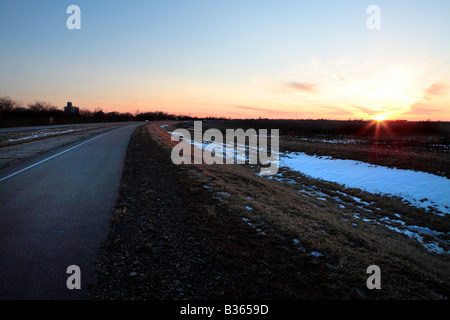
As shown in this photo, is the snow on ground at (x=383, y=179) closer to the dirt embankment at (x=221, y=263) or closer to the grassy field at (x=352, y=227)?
the grassy field at (x=352, y=227)

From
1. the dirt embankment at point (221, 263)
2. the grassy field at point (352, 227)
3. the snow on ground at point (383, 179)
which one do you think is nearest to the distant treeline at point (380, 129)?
the snow on ground at point (383, 179)

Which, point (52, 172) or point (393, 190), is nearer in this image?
point (52, 172)

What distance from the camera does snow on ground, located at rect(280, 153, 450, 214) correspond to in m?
10.9

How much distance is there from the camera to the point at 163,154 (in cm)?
1548

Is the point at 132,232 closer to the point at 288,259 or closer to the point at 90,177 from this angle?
the point at 288,259

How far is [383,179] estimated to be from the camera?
13508 millimetres

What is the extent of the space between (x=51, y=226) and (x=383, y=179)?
1550 cm

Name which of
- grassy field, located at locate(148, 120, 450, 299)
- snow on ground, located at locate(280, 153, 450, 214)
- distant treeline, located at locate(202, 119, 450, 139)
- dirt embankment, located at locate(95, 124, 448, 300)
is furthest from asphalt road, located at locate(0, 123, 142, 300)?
distant treeline, located at locate(202, 119, 450, 139)

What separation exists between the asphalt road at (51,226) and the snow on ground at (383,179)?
41.4 ft

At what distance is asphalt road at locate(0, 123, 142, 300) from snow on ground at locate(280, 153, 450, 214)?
41.4 feet

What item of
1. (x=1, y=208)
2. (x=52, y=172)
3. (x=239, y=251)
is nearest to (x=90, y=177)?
(x=52, y=172)

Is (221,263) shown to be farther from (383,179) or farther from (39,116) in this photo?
(39,116)

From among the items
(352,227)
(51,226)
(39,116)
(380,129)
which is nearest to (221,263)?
(51,226)

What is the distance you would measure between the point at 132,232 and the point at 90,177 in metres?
5.45
